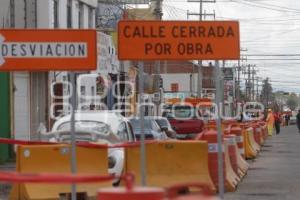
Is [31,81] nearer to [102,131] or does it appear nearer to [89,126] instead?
[89,126]

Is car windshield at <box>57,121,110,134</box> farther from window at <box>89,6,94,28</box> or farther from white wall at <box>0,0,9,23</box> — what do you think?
window at <box>89,6,94,28</box>

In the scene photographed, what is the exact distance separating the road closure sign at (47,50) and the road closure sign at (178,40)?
23.4 inches

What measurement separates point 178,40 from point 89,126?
5313 millimetres

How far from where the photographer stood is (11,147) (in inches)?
874

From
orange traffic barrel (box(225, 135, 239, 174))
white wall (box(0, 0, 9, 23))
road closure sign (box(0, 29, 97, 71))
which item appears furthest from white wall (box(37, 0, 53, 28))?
road closure sign (box(0, 29, 97, 71))

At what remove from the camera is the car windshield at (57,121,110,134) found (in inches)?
598

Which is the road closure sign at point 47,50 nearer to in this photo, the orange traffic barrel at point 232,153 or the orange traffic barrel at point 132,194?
the orange traffic barrel at point 132,194

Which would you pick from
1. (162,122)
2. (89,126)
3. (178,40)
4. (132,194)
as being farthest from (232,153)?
(162,122)

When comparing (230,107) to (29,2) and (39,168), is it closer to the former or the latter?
(29,2)

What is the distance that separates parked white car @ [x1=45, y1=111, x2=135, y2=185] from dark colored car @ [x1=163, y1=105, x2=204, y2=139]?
2180cm

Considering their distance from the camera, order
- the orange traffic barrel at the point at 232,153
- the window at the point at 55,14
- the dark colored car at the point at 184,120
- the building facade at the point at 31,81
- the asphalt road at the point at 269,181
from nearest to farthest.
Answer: the asphalt road at the point at 269,181 → the orange traffic barrel at the point at 232,153 → the building facade at the point at 31,81 → the window at the point at 55,14 → the dark colored car at the point at 184,120

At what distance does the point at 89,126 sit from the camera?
1545 centimetres

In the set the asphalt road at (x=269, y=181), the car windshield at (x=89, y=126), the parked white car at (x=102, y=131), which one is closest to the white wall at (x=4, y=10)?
the asphalt road at (x=269, y=181)

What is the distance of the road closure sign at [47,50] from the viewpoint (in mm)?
9930
